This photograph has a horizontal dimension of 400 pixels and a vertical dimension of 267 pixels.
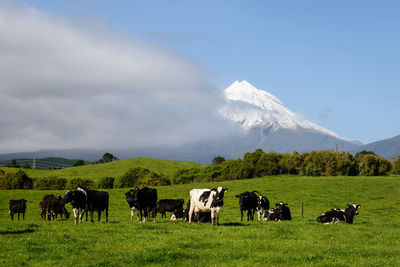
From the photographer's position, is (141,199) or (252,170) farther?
(252,170)

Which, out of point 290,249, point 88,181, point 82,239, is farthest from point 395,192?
point 88,181

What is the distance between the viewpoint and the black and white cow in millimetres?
23750

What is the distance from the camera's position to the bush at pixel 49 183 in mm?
89188

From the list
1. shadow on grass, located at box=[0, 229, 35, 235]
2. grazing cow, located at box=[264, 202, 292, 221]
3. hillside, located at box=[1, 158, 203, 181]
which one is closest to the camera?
shadow on grass, located at box=[0, 229, 35, 235]

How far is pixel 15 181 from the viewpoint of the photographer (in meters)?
87.8

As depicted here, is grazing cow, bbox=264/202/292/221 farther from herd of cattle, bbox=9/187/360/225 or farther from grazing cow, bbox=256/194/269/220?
grazing cow, bbox=256/194/269/220

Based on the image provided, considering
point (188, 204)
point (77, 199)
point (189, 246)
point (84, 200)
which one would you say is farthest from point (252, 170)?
point (189, 246)

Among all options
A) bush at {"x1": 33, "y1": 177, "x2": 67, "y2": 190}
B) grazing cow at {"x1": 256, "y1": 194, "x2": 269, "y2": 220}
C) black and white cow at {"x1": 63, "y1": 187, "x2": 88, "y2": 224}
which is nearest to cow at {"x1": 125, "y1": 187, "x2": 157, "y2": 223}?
black and white cow at {"x1": 63, "y1": 187, "x2": 88, "y2": 224}

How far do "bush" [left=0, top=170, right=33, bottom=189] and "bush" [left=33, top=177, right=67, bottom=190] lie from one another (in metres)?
1.44

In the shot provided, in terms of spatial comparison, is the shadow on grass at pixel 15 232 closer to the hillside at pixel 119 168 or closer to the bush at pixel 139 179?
the bush at pixel 139 179

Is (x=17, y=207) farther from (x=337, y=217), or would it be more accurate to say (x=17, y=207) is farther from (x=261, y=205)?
(x=337, y=217)

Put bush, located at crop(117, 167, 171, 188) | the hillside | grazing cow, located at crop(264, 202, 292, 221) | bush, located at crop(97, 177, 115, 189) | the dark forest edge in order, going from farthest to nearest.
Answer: the hillside → bush, located at crop(117, 167, 171, 188) → bush, located at crop(97, 177, 115, 189) → the dark forest edge → grazing cow, located at crop(264, 202, 292, 221)

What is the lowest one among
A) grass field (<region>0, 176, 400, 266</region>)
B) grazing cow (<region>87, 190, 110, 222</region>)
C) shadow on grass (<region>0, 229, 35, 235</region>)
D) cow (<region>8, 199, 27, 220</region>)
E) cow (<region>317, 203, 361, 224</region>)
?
cow (<region>8, 199, 27, 220</region>)

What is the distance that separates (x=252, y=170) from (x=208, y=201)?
82.7m
